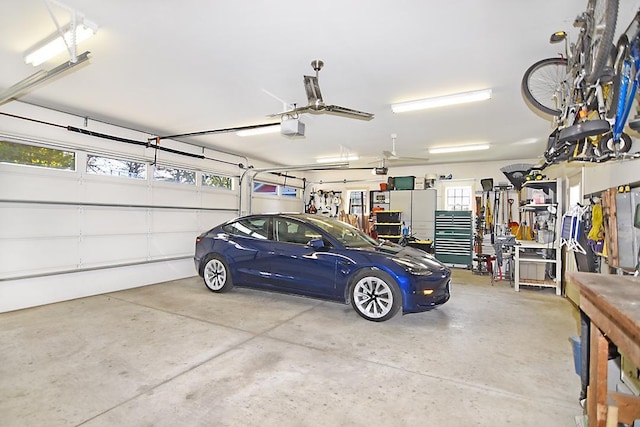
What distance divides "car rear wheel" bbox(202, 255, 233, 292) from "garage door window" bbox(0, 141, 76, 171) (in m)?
2.47

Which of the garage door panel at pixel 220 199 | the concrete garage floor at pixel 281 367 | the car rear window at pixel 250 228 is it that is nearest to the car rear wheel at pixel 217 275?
the car rear window at pixel 250 228

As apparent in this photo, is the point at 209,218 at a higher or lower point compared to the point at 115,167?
lower

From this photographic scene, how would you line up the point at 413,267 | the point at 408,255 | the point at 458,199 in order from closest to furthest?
1. the point at 413,267
2. the point at 408,255
3. the point at 458,199

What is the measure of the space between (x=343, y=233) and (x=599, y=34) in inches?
131

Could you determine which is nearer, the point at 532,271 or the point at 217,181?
the point at 532,271

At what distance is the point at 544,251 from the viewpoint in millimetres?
5969

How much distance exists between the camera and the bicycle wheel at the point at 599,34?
5.82 feet

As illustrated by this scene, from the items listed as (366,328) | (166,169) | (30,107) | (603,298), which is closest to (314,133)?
(166,169)

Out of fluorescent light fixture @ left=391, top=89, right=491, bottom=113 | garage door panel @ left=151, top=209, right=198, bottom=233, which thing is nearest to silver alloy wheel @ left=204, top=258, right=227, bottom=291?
garage door panel @ left=151, top=209, right=198, bottom=233

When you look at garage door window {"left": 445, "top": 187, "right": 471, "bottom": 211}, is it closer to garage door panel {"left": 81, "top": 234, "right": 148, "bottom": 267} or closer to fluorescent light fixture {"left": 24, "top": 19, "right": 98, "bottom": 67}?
garage door panel {"left": 81, "top": 234, "right": 148, "bottom": 267}

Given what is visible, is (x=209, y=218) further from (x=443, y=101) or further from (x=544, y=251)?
(x=544, y=251)

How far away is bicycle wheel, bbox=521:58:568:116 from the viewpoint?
9.18ft

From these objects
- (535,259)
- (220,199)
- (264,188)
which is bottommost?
(535,259)

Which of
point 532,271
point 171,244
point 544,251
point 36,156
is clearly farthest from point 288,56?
point 544,251
